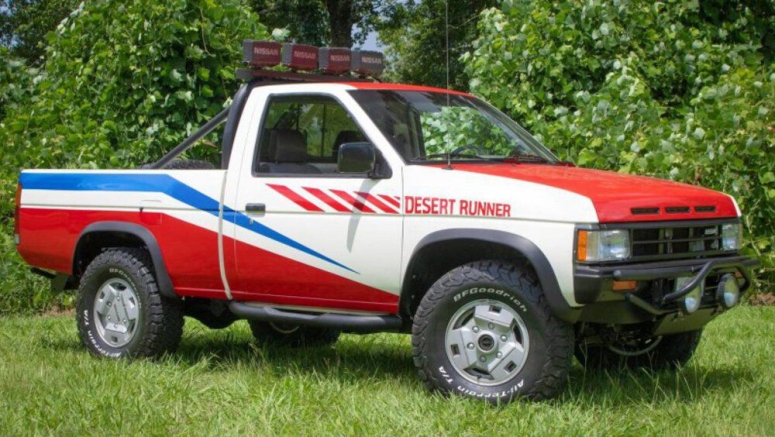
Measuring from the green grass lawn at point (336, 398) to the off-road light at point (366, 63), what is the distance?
6.11ft

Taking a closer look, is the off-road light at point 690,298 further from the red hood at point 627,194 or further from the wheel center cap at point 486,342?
the wheel center cap at point 486,342

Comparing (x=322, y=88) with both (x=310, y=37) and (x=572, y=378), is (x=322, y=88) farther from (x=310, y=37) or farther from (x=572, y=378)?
(x=310, y=37)

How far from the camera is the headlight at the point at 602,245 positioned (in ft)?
17.4

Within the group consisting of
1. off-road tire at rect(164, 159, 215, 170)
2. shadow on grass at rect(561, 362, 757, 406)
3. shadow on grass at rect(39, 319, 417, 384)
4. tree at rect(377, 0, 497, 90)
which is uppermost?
tree at rect(377, 0, 497, 90)

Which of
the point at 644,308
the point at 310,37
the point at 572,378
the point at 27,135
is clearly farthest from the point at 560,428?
the point at 310,37

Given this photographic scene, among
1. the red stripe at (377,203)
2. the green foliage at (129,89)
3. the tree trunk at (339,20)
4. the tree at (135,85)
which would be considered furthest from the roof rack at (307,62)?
the tree trunk at (339,20)

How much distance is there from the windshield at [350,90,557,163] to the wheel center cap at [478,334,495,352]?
1.02 meters

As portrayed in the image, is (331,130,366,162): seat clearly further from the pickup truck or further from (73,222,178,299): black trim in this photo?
(73,222,178,299): black trim

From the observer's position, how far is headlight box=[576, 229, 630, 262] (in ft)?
17.4

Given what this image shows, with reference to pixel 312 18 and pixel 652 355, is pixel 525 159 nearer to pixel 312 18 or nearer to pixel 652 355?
pixel 652 355

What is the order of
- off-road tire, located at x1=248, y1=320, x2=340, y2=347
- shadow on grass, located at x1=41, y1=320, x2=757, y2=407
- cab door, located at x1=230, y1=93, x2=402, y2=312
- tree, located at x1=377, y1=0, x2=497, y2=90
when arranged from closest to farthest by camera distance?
1. shadow on grass, located at x1=41, y1=320, x2=757, y2=407
2. cab door, located at x1=230, y1=93, x2=402, y2=312
3. off-road tire, located at x1=248, y1=320, x2=340, y2=347
4. tree, located at x1=377, y1=0, x2=497, y2=90

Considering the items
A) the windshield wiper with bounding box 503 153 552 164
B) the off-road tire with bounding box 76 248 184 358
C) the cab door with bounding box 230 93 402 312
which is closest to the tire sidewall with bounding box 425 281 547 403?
the cab door with bounding box 230 93 402 312

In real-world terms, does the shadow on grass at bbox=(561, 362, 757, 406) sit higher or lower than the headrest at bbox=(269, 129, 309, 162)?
lower

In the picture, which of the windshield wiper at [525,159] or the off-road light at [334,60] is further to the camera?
the off-road light at [334,60]
